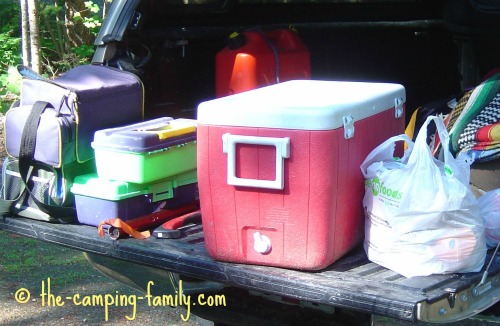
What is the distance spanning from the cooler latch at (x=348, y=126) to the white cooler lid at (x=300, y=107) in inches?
0.6

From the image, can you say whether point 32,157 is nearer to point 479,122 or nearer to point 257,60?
point 257,60

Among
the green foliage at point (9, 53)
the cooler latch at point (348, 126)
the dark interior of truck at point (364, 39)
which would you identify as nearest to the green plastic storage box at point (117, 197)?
the dark interior of truck at point (364, 39)

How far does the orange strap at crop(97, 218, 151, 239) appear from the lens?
2711mm

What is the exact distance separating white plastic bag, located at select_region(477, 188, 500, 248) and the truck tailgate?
112 millimetres

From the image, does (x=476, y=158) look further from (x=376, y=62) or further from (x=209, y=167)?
(x=376, y=62)

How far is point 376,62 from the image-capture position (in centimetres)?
420

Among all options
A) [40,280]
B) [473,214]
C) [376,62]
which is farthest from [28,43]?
[473,214]

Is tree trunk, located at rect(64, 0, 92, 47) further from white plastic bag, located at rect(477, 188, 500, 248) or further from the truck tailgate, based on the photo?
white plastic bag, located at rect(477, 188, 500, 248)

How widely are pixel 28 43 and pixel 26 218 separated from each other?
5.18m

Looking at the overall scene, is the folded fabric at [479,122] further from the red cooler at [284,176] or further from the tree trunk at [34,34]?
the tree trunk at [34,34]

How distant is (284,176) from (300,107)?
0.65ft

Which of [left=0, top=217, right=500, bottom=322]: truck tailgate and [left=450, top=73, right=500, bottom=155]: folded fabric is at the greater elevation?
[left=450, top=73, right=500, bottom=155]: folded fabric

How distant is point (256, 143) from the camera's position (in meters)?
2.30

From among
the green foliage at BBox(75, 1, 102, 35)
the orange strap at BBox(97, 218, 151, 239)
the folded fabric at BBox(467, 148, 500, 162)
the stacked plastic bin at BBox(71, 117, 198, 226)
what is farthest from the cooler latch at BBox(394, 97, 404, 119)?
the green foliage at BBox(75, 1, 102, 35)
